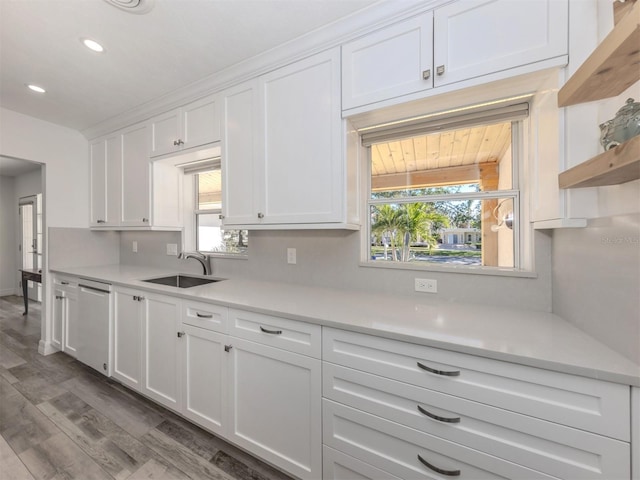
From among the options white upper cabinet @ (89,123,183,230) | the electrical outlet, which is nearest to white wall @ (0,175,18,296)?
white upper cabinet @ (89,123,183,230)

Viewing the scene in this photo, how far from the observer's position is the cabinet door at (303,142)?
1535 mm

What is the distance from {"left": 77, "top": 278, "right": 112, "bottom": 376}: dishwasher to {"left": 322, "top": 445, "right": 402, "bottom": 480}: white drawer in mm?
1982

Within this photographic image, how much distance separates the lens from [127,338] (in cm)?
206

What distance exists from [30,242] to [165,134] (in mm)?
5026

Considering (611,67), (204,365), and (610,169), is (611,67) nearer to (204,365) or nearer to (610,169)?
(610,169)

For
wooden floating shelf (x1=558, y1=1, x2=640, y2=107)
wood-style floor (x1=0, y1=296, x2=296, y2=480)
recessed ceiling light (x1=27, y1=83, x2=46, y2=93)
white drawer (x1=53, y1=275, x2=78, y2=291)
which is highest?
recessed ceiling light (x1=27, y1=83, x2=46, y2=93)

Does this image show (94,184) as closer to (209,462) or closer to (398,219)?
(209,462)

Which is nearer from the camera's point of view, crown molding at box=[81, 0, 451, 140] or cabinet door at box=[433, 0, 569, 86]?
cabinet door at box=[433, 0, 569, 86]

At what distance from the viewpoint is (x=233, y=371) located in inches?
59.4

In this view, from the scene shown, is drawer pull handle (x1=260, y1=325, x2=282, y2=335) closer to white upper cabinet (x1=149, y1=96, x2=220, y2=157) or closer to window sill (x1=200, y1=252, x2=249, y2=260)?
window sill (x1=200, y1=252, x2=249, y2=260)

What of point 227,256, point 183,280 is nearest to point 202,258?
point 227,256

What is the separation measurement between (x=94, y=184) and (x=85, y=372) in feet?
6.34

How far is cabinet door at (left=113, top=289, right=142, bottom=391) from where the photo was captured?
1.98 m

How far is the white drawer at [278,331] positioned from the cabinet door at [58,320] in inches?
95.0
